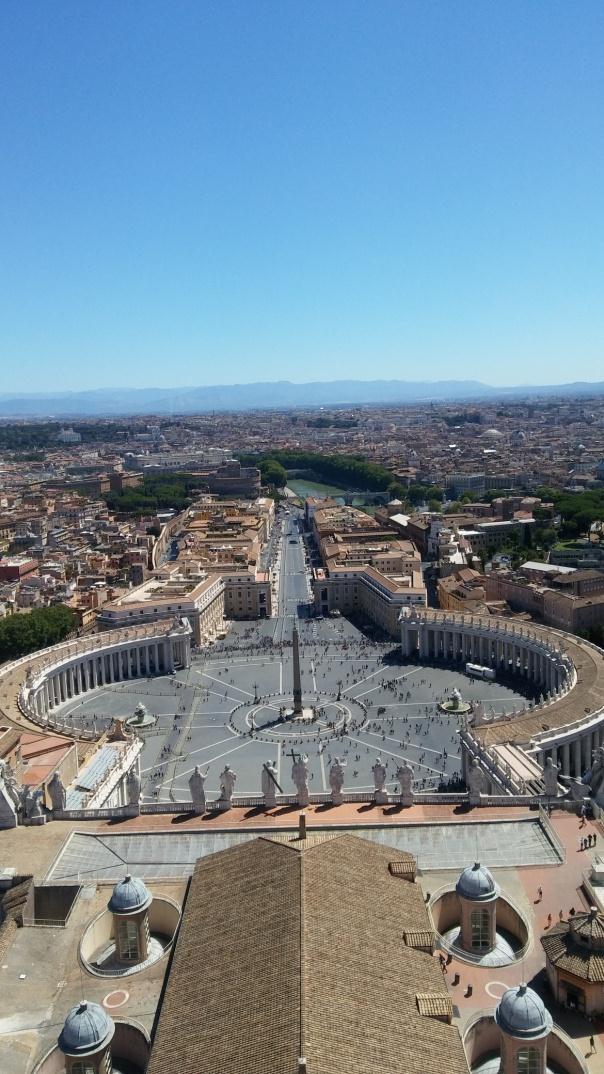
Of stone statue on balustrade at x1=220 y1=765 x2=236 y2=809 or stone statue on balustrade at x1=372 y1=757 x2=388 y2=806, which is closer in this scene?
stone statue on balustrade at x1=220 y1=765 x2=236 y2=809

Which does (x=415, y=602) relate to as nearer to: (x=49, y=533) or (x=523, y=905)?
(x=523, y=905)

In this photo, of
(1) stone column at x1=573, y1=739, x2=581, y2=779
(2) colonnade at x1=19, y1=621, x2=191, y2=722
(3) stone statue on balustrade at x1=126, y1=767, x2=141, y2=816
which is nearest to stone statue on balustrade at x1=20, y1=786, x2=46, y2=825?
(3) stone statue on balustrade at x1=126, y1=767, x2=141, y2=816

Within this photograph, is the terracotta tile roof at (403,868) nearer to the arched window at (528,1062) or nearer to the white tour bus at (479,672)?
the arched window at (528,1062)

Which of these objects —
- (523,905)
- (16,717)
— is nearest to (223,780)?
(523,905)

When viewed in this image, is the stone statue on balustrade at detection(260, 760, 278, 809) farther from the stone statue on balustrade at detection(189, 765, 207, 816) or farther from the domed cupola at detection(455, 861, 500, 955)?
the domed cupola at detection(455, 861, 500, 955)

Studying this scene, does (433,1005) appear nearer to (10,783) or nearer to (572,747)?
(10,783)

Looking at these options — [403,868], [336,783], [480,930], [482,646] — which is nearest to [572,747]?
[336,783]
